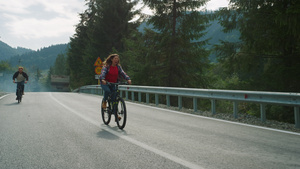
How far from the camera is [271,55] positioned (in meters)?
13.3

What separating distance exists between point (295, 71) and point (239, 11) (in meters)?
4.33

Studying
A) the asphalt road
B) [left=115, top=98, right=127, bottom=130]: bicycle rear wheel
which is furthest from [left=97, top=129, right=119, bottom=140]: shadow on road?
[left=115, top=98, right=127, bottom=130]: bicycle rear wheel

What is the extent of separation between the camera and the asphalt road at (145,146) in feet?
12.4

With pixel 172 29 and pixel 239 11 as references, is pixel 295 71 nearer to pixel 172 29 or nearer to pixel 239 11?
pixel 239 11

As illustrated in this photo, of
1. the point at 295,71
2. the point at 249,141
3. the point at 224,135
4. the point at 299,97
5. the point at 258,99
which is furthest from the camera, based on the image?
the point at 295,71

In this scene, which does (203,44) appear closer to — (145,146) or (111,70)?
(111,70)

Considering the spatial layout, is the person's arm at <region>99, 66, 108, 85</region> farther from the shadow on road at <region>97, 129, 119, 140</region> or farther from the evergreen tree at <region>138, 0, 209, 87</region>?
the evergreen tree at <region>138, 0, 209, 87</region>

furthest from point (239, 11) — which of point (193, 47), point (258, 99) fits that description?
point (258, 99)

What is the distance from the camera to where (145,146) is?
4727mm

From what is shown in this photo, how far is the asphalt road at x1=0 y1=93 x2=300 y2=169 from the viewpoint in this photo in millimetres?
3779

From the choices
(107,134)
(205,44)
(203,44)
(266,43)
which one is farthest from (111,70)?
(203,44)

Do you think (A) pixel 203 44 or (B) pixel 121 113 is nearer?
(B) pixel 121 113

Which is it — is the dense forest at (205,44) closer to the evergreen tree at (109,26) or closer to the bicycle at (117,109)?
the evergreen tree at (109,26)

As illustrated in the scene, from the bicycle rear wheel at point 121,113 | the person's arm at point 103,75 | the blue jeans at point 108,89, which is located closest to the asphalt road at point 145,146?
the bicycle rear wheel at point 121,113
